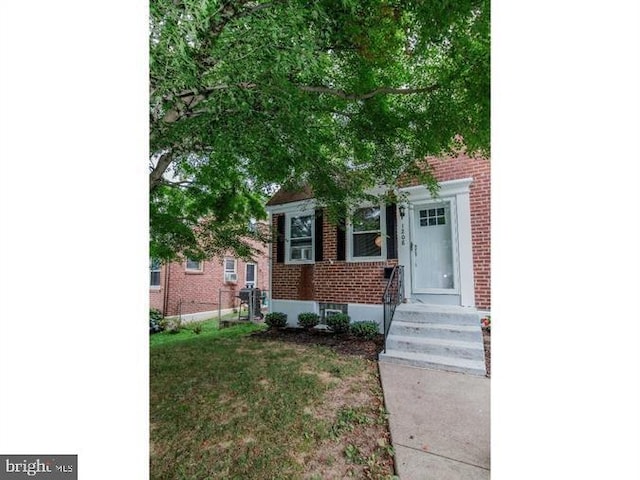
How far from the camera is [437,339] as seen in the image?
12.6 ft

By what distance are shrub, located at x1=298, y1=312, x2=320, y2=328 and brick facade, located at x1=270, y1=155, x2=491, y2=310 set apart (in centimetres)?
32

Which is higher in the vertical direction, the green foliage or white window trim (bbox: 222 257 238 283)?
white window trim (bbox: 222 257 238 283)

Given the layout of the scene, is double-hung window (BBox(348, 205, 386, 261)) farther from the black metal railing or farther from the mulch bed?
the mulch bed

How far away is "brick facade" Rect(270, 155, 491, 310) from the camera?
169 inches

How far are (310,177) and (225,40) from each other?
6.61 ft

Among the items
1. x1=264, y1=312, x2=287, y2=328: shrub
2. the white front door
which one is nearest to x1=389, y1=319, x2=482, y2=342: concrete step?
the white front door

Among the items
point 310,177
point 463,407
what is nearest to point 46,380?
point 463,407

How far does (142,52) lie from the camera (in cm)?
119

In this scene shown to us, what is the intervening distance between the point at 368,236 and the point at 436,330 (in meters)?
2.02

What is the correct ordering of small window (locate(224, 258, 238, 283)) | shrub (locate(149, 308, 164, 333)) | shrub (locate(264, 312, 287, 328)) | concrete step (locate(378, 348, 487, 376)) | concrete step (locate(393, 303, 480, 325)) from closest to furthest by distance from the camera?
concrete step (locate(378, 348, 487, 376)), concrete step (locate(393, 303, 480, 325)), shrub (locate(264, 312, 287, 328)), shrub (locate(149, 308, 164, 333)), small window (locate(224, 258, 238, 283))

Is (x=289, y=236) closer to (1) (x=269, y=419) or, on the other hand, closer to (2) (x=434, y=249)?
(2) (x=434, y=249)
